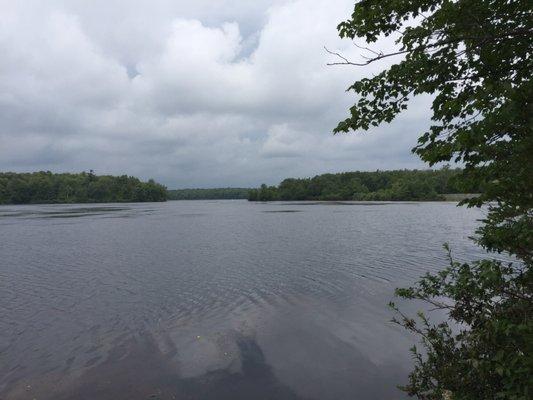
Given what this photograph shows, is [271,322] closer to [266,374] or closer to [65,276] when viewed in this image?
[266,374]

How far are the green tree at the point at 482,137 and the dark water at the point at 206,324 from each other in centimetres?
571

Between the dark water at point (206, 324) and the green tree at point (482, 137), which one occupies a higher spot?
the green tree at point (482, 137)

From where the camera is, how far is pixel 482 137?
5.27m

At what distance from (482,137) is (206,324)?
50.9 feet

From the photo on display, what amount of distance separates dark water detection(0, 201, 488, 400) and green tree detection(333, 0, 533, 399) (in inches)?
225

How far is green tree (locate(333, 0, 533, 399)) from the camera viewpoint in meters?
5.34

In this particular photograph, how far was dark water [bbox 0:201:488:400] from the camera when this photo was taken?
1250 cm

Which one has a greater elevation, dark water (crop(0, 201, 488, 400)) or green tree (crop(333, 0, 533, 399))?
green tree (crop(333, 0, 533, 399))

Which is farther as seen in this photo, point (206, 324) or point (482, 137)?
point (206, 324)

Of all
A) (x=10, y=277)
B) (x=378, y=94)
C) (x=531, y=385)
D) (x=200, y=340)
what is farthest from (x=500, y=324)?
(x=10, y=277)

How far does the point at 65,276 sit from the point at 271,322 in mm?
19175

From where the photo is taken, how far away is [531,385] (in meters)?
5.20

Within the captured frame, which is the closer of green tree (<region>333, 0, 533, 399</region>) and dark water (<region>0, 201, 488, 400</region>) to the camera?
green tree (<region>333, 0, 533, 399</region>)

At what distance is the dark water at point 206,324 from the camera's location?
12.5 metres
